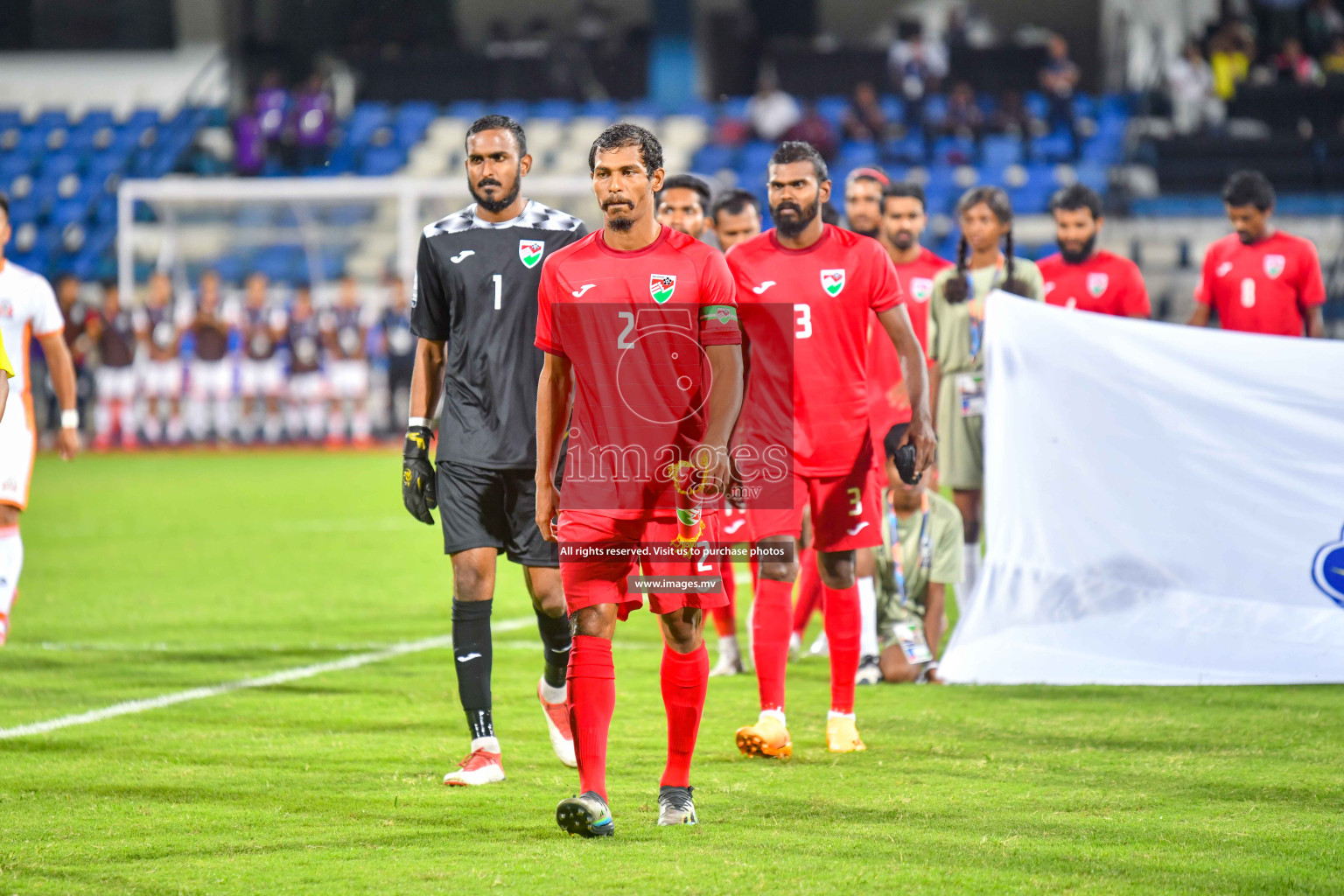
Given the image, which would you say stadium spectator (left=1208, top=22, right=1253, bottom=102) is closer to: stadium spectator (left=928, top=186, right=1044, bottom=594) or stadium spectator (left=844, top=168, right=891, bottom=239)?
stadium spectator (left=928, top=186, right=1044, bottom=594)

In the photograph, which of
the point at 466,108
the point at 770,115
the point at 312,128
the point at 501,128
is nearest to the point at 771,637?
the point at 501,128

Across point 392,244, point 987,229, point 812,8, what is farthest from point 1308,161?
point 987,229

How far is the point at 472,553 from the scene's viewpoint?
5.53 meters

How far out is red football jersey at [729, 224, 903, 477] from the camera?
590 centimetres

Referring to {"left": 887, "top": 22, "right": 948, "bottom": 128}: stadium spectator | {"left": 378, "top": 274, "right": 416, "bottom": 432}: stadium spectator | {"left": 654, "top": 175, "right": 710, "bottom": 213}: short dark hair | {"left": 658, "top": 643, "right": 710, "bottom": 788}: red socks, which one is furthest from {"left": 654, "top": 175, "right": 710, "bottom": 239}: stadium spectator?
{"left": 887, "top": 22, "right": 948, "bottom": 128}: stadium spectator

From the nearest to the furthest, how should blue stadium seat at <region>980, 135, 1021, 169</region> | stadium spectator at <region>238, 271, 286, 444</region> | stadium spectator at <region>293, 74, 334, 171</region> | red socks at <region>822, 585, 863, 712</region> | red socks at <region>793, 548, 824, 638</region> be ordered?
red socks at <region>822, 585, 863, 712</region> < red socks at <region>793, 548, 824, 638</region> < stadium spectator at <region>238, 271, 286, 444</region> < blue stadium seat at <region>980, 135, 1021, 169</region> < stadium spectator at <region>293, 74, 334, 171</region>

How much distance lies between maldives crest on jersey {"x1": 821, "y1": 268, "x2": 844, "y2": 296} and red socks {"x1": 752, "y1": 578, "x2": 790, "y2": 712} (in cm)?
111

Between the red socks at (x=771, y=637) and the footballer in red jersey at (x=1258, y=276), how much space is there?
12.8 ft

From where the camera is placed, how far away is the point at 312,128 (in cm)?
2603

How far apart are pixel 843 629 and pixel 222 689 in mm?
2931

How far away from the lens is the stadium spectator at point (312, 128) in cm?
2606

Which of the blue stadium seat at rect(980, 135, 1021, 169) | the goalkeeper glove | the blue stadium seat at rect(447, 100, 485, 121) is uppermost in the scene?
the blue stadium seat at rect(447, 100, 485, 121)

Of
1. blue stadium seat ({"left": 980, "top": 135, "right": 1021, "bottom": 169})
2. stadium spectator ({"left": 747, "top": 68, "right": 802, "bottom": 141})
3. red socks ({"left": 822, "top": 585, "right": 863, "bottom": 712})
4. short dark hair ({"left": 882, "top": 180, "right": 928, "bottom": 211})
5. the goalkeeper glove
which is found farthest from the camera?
stadium spectator ({"left": 747, "top": 68, "right": 802, "bottom": 141})

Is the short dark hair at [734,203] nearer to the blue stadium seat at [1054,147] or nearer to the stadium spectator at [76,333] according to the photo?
the stadium spectator at [76,333]
